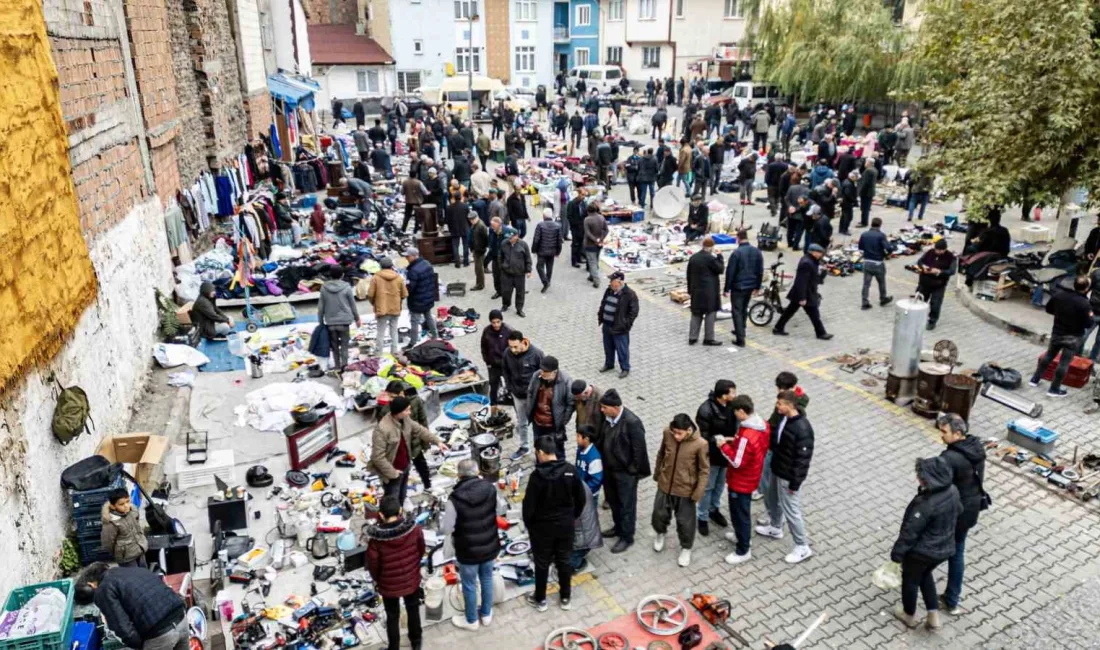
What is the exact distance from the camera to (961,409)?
1007 centimetres

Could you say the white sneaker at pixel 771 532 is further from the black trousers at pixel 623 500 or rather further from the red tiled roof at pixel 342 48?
the red tiled roof at pixel 342 48

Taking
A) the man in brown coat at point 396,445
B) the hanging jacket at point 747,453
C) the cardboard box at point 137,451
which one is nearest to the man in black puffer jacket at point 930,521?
the hanging jacket at point 747,453

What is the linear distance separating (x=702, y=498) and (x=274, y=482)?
512 cm

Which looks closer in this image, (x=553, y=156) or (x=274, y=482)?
(x=274, y=482)

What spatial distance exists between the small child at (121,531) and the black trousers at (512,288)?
8256mm

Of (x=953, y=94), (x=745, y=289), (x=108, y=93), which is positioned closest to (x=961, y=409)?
(x=745, y=289)

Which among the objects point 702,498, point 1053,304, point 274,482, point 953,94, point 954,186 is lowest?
point 274,482

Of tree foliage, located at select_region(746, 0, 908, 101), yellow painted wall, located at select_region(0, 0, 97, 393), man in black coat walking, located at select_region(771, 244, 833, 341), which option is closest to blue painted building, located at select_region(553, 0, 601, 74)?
tree foliage, located at select_region(746, 0, 908, 101)

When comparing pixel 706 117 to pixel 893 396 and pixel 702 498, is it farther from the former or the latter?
pixel 702 498

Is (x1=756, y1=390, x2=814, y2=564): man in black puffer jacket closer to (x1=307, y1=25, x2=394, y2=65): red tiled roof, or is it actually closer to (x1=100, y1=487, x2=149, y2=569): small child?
(x1=100, y1=487, x2=149, y2=569): small child

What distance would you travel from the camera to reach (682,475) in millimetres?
7363

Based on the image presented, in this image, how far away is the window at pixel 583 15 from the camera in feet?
185

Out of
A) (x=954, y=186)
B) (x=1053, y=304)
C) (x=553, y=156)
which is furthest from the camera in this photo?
(x=553, y=156)

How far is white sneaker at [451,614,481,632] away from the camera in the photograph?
6984 mm
